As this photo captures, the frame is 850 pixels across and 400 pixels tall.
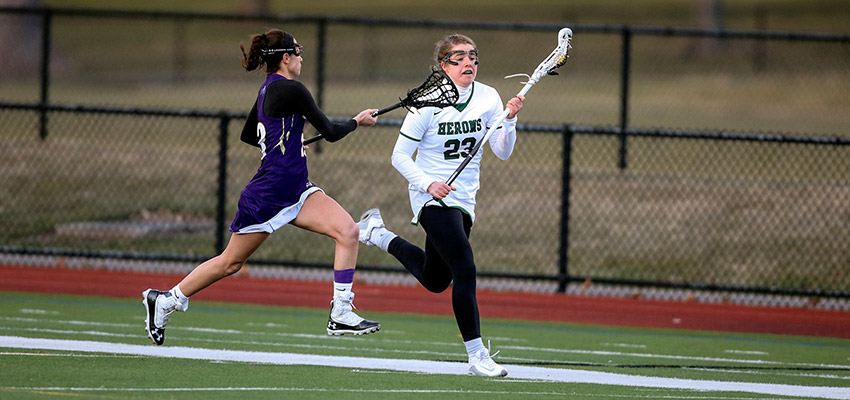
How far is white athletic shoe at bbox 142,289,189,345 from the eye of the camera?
8.12m

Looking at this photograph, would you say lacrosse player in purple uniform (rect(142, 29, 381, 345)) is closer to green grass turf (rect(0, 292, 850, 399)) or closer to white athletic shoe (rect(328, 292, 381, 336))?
white athletic shoe (rect(328, 292, 381, 336))

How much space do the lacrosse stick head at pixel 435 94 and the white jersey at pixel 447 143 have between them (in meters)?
0.08

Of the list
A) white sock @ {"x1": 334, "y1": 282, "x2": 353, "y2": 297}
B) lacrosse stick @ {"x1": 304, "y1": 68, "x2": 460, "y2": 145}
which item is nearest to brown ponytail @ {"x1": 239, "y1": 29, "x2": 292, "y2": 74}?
lacrosse stick @ {"x1": 304, "y1": 68, "x2": 460, "y2": 145}

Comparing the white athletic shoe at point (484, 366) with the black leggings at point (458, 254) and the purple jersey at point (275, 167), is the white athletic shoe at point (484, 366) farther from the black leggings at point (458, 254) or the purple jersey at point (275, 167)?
the purple jersey at point (275, 167)

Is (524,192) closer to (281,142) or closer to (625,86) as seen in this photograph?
(625,86)

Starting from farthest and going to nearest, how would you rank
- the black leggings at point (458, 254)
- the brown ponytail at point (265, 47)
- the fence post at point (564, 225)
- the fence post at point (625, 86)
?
the fence post at point (625, 86), the fence post at point (564, 225), the brown ponytail at point (265, 47), the black leggings at point (458, 254)

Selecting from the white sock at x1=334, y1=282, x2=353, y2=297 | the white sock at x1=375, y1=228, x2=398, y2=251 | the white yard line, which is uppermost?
Answer: the white sock at x1=375, y1=228, x2=398, y2=251

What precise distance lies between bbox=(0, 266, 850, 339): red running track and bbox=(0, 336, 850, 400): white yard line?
3043mm

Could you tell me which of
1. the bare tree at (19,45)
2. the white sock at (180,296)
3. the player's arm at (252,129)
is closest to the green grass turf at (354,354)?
the white sock at (180,296)

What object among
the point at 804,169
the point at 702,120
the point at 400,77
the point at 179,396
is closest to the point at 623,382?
the point at 179,396

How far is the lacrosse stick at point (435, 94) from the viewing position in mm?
7598

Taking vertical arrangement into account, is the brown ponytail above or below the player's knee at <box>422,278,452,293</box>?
above

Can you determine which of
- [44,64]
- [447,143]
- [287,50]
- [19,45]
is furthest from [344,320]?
[19,45]

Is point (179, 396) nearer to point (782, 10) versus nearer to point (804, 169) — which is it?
point (804, 169)
